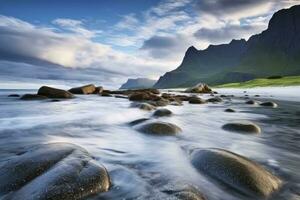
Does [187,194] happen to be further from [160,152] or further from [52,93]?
[52,93]

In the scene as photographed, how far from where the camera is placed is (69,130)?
362 inches

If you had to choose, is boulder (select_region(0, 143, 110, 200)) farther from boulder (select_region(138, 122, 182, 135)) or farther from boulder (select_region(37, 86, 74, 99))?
boulder (select_region(37, 86, 74, 99))

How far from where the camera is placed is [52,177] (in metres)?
3.81

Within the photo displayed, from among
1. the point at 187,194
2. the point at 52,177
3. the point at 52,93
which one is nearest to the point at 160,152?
the point at 187,194

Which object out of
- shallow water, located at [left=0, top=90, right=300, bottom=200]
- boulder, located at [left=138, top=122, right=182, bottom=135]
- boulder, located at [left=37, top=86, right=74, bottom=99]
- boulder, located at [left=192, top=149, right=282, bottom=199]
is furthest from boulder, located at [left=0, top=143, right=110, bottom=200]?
boulder, located at [left=37, top=86, right=74, bottom=99]

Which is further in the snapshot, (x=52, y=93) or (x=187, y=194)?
(x=52, y=93)

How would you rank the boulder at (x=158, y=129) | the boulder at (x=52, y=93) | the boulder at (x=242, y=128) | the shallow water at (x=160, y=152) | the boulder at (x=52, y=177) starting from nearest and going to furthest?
1. the boulder at (x=52, y=177)
2. the shallow water at (x=160, y=152)
3. the boulder at (x=158, y=129)
4. the boulder at (x=242, y=128)
5. the boulder at (x=52, y=93)

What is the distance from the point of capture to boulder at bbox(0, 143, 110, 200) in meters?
3.51

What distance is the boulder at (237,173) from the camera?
4.22m

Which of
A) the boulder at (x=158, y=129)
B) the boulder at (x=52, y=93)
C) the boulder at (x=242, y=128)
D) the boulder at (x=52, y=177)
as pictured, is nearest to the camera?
the boulder at (x=52, y=177)

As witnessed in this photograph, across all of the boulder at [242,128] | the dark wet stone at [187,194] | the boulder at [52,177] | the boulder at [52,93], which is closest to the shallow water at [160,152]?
the dark wet stone at [187,194]

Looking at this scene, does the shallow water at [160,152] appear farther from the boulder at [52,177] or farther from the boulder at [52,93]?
the boulder at [52,93]

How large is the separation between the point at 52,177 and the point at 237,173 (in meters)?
2.90

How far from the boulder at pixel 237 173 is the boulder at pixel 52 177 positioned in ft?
6.06
